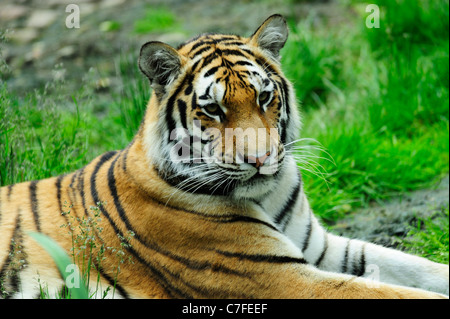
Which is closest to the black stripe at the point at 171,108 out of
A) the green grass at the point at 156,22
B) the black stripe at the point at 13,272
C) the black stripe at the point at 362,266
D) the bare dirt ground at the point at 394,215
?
the black stripe at the point at 13,272

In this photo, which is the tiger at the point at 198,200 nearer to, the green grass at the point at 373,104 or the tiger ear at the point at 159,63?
the tiger ear at the point at 159,63

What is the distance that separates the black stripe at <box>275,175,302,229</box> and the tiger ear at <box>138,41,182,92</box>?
918 mm

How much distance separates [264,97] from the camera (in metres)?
2.79

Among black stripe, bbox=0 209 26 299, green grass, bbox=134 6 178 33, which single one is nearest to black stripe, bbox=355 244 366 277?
black stripe, bbox=0 209 26 299

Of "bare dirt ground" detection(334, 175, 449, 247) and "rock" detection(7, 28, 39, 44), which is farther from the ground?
"rock" detection(7, 28, 39, 44)

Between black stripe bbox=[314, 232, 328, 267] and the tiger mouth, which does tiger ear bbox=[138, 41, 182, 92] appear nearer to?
the tiger mouth

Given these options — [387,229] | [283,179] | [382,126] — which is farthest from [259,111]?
[382,126]

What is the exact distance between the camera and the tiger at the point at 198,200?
2.64m

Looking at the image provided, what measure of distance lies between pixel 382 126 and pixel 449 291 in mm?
1991

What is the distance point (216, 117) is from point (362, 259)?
1.31m

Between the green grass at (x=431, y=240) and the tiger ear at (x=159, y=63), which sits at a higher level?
the tiger ear at (x=159, y=63)

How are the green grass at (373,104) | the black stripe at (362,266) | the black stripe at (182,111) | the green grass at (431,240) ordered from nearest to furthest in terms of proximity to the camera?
the black stripe at (182,111), the black stripe at (362,266), the green grass at (431,240), the green grass at (373,104)

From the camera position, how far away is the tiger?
2.64 metres
